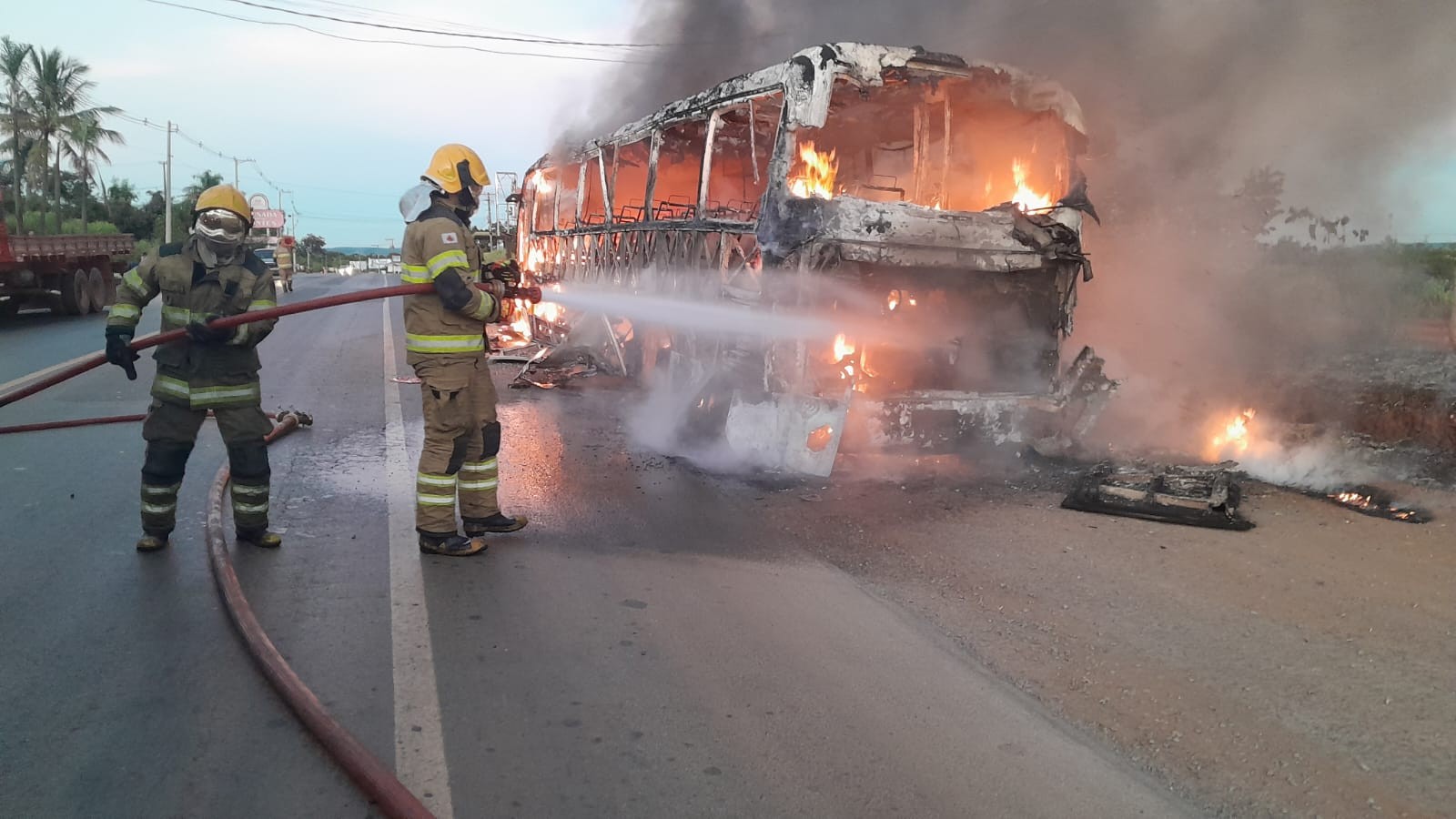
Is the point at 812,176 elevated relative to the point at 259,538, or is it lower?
elevated

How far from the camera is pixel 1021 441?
6586mm

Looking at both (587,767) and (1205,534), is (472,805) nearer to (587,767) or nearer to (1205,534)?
(587,767)

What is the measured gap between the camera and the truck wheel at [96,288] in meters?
17.4

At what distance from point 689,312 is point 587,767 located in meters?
4.99

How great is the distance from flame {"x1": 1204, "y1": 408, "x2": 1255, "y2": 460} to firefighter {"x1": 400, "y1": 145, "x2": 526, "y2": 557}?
5.18 meters

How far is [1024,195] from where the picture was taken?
6.81 m

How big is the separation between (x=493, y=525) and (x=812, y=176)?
3.25 meters

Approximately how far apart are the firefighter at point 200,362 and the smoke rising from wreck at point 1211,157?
6025 millimetres

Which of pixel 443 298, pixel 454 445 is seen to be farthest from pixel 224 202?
pixel 454 445

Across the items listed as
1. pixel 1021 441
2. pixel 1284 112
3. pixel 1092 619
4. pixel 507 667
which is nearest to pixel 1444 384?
pixel 1284 112

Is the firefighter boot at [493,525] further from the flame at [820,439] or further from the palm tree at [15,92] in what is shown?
the palm tree at [15,92]

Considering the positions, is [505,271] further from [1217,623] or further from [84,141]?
[84,141]

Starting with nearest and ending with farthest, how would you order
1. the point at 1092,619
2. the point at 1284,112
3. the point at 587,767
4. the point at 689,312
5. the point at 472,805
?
the point at 472,805 < the point at 587,767 < the point at 1092,619 < the point at 689,312 < the point at 1284,112

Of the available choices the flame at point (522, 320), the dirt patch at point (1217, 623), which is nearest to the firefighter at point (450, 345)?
the dirt patch at point (1217, 623)
